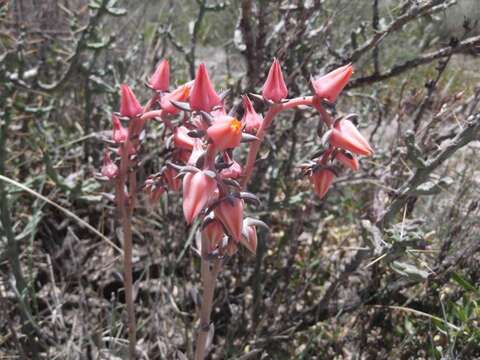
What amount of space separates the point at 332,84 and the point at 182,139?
0.40m

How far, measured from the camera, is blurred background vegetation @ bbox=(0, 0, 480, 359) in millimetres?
1933

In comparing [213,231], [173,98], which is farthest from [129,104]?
[213,231]

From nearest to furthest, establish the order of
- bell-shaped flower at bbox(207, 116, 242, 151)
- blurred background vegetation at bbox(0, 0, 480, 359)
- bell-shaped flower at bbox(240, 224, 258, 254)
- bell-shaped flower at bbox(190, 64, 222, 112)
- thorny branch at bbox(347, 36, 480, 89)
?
bell-shaped flower at bbox(207, 116, 242, 151) < bell-shaped flower at bbox(190, 64, 222, 112) < bell-shaped flower at bbox(240, 224, 258, 254) < blurred background vegetation at bbox(0, 0, 480, 359) < thorny branch at bbox(347, 36, 480, 89)

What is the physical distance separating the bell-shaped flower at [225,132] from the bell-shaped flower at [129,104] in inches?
14.9

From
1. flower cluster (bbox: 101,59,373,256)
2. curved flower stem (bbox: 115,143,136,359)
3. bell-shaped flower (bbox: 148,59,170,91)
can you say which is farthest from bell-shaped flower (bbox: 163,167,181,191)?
bell-shaped flower (bbox: 148,59,170,91)

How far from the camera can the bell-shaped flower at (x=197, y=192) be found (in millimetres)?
1050

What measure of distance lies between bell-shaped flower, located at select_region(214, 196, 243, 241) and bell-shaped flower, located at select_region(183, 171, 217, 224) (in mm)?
46

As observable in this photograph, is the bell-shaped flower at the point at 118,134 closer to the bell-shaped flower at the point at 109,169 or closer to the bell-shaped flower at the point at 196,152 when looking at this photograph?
the bell-shaped flower at the point at 109,169

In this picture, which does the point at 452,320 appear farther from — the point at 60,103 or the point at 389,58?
the point at 389,58

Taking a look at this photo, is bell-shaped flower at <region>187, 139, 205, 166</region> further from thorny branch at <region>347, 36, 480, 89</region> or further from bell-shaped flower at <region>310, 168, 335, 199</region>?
thorny branch at <region>347, 36, 480, 89</region>

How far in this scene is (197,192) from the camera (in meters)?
1.05

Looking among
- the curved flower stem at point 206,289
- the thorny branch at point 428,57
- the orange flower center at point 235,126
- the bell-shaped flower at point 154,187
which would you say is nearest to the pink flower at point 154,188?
the bell-shaped flower at point 154,187

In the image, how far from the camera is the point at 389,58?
15.9 ft

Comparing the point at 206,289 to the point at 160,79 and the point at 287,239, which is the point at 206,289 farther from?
the point at 287,239
